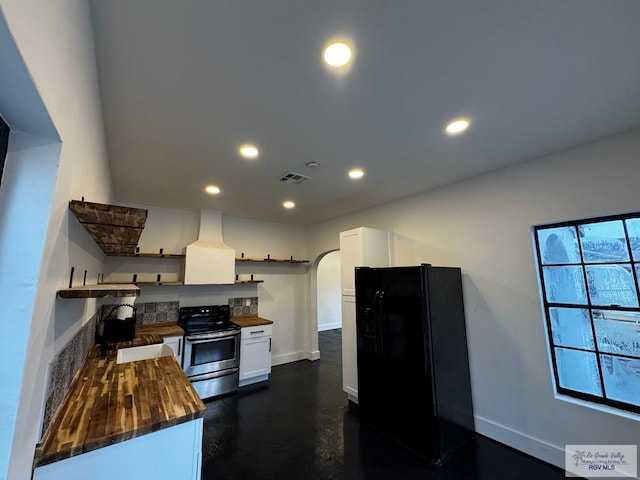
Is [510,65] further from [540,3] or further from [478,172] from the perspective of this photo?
[478,172]

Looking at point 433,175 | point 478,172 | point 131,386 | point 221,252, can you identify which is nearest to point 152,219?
point 221,252

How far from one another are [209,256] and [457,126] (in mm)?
3599

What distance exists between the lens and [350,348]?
3439mm

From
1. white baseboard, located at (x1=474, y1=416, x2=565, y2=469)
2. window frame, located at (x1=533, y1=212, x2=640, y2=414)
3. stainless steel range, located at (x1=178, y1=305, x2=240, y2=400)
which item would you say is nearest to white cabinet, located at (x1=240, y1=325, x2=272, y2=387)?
stainless steel range, located at (x1=178, y1=305, x2=240, y2=400)

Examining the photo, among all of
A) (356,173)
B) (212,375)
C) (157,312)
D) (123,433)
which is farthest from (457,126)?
(157,312)

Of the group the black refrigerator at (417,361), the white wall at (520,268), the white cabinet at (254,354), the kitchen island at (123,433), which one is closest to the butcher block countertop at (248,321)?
the white cabinet at (254,354)

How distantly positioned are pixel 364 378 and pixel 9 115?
324 centimetres

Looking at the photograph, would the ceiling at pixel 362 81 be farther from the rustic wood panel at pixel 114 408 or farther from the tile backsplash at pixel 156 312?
the tile backsplash at pixel 156 312

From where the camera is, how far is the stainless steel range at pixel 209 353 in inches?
137

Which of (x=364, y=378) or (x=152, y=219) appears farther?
(x=152, y=219)

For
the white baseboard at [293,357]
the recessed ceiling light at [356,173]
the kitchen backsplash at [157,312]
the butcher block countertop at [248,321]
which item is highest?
the recessed ceiling light at [356,173]

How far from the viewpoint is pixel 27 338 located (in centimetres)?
80

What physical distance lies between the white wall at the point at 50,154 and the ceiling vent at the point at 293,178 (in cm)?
167

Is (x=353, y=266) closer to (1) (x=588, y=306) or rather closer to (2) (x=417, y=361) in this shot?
(2) (x=417, y=361)
